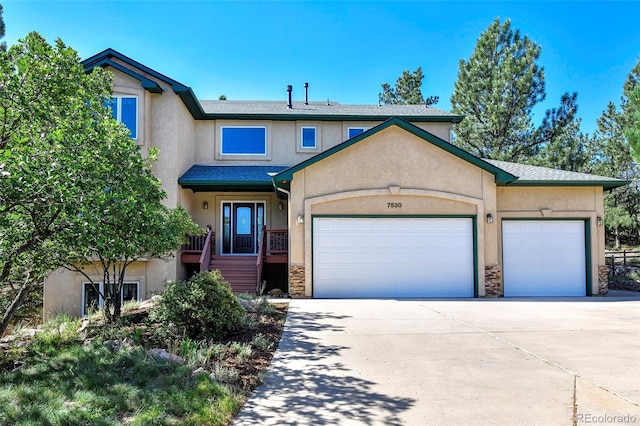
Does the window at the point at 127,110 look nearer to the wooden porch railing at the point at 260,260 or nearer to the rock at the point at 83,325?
the wooden porch railing at the point at 260,260

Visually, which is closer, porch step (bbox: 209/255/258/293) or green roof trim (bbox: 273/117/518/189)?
green roof trim (bbox: 273/117/518/189)

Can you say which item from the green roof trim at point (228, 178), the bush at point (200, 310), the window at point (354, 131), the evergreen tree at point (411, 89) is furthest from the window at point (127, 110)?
the evergreen tree at point (411, 89)

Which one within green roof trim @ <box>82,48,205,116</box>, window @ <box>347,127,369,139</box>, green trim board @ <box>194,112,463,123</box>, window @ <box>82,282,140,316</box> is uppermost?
green roof trim @ <box>82,48,205,116</box>

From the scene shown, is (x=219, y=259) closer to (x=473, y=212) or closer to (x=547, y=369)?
(x=473, y=212)

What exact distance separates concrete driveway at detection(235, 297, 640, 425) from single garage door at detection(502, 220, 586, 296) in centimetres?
423

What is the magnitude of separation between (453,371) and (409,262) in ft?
26.9

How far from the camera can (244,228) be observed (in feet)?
57.0

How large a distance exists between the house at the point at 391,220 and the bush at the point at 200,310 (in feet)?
18.7

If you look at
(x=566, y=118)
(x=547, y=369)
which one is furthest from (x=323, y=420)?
(x=566, y=118)

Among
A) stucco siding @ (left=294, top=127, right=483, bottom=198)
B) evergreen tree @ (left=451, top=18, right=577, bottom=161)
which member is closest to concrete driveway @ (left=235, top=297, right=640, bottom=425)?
stucco siding @ (left=294, top=127, right=483, bottom=198)

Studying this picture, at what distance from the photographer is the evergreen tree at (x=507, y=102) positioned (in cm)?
2609

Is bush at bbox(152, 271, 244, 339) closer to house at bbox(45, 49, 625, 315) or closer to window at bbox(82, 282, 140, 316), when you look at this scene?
house at bbox(45, 49, 625, 315)

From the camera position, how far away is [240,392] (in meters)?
4.97

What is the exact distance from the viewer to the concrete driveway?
437 cm
